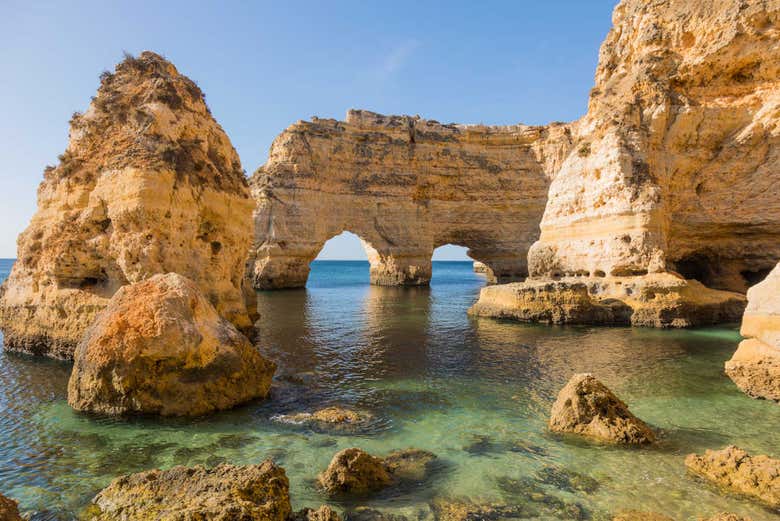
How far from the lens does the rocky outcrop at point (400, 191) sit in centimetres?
3388

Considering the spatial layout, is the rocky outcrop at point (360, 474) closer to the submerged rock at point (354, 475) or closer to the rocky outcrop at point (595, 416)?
the submerged rock at point (354, 475)

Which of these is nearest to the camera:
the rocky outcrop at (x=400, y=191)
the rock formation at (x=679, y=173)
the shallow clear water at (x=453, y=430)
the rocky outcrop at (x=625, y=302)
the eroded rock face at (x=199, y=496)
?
the eroded rock face at (x=199, y=496)

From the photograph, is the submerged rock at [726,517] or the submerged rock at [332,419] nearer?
the submerged rock at [726,517]

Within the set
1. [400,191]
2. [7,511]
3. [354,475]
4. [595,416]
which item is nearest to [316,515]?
[354,475]

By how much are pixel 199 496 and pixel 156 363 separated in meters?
3.78

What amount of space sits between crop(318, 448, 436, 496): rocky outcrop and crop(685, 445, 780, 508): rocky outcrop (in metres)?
2.94

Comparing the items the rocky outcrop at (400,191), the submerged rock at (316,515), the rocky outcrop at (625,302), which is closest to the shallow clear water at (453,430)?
the submerged rock at (316,515)

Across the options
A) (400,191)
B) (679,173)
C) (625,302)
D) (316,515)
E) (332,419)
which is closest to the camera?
(316,515)

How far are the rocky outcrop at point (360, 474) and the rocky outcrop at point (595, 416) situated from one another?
2.24 metres

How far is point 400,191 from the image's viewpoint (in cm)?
3669

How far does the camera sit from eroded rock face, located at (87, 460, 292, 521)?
3316 millimetres

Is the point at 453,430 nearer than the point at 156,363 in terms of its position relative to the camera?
Yes

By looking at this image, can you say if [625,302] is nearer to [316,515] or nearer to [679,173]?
[679,173]

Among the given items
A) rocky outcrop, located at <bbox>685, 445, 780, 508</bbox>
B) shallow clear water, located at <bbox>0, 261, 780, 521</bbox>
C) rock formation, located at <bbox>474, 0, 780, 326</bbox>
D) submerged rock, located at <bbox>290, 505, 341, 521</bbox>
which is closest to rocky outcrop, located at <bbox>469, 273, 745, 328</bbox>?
rock formation, located at <bbox>474, 0, 780, 326</bbox>
